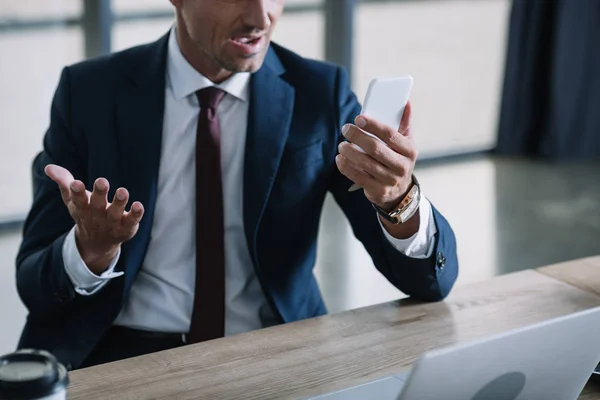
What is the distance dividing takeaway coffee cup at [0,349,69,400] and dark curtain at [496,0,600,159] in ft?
15.6

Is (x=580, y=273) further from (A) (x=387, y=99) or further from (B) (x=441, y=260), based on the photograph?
(A) (x=387, y=99)

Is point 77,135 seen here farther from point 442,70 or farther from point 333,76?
point 442,70

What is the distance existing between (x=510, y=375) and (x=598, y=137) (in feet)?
15.3

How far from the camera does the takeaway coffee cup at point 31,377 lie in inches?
34.4

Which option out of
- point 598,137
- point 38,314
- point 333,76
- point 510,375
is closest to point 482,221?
point 598,137

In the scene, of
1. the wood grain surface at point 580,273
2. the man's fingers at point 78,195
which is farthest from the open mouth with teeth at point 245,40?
the wood grain surface at point 580,273

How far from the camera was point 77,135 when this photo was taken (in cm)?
173

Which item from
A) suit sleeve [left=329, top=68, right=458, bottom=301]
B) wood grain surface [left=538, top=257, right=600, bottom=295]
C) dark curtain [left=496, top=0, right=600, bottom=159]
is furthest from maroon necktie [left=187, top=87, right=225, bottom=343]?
dark curtain [left=496, top=0, right=600, bottom=159]

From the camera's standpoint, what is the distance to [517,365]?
107cm

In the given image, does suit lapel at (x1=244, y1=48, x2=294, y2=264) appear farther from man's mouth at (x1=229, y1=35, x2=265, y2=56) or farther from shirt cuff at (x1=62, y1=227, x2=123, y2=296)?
shirt cuff at (x1=62, y1=227, x2=123, y2=296)

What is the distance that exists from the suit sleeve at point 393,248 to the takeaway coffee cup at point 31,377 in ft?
2.61

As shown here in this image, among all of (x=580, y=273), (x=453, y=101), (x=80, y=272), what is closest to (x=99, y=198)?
(x=80, y=272)

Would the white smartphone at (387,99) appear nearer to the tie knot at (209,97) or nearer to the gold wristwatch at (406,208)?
the gold wristwatch at (406,208)

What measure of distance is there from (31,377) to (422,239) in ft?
2.81
